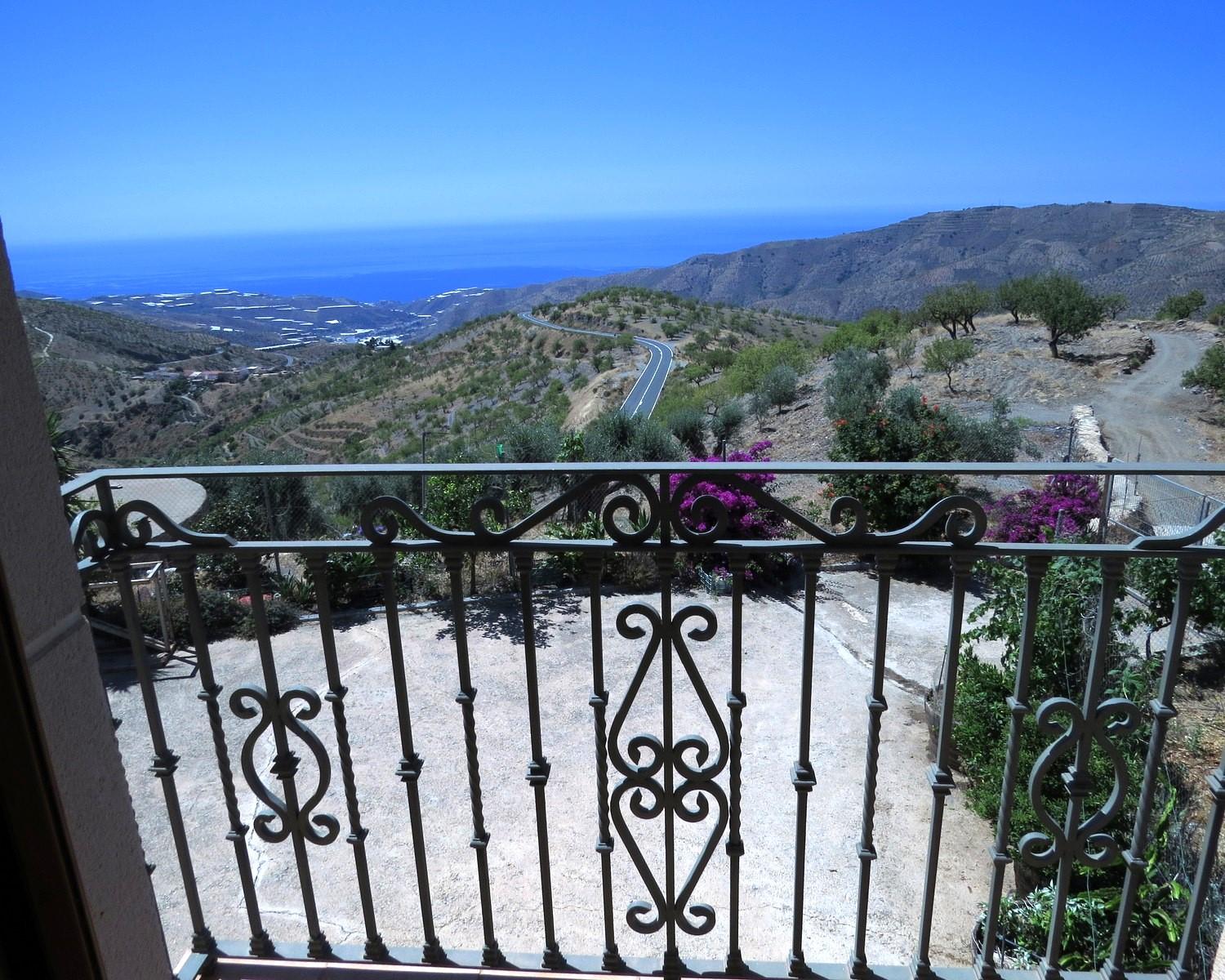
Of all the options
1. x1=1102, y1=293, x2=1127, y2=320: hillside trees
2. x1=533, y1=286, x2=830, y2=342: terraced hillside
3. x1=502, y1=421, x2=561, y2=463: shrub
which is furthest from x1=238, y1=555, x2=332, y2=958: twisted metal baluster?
→ x1=533, y1=286, x2=830, y2=342: terraced hillside

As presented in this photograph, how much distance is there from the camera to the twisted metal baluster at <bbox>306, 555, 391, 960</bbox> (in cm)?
172

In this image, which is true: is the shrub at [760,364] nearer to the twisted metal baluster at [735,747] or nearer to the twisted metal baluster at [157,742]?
the twisted metal baluster at [735,747]

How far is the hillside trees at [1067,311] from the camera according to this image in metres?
19.8

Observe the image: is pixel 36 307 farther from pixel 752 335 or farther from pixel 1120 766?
pixel 1120 766

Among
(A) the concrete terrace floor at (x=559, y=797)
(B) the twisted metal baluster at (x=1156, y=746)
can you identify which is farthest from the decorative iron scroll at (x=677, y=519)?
(A) the concrete terrace floor at (x=559, y=797)

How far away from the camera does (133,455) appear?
2870 cm

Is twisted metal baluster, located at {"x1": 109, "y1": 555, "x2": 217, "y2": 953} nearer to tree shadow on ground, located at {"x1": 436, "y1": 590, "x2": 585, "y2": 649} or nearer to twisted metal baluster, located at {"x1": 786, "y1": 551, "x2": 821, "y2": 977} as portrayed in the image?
twisted metal baluster, located at {"x1": 786, "y1": 551, "x2": 821, "y2": 977}

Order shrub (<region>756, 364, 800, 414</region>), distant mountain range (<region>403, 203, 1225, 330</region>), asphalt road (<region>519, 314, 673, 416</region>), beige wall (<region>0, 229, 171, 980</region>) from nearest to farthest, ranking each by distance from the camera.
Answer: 1. beige wall (<region>0, 229, 171, 980</region>)
2. shrub (<region>756, 364, 800, 414</region>)
3. asphalt road (<region>519, 314, 673, 416</region>)
4. distant mountain range (<region>403, 203, 1225, 330</region>)

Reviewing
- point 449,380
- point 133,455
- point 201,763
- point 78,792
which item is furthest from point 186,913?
point 449,380

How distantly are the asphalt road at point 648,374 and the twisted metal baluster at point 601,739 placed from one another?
13.9 m

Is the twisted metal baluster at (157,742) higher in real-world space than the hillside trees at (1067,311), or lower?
higher

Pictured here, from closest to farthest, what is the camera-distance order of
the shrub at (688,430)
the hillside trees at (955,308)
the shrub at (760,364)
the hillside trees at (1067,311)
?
the shrub at (688,430), the shrub at (760,364), the hillside trees at (1067,311), the hillside trees at (955,308)

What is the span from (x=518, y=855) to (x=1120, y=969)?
100 inches

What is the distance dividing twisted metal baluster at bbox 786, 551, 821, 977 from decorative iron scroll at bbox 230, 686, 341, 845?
38.3 inches
